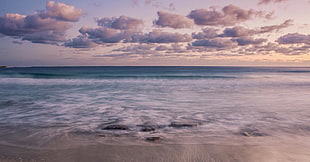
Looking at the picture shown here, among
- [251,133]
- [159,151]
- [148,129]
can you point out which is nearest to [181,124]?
[148,129]

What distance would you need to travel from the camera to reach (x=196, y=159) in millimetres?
4137

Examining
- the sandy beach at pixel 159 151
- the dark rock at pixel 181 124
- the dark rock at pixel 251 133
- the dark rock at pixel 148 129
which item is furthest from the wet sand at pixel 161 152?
the dark rock at pixel 181 124

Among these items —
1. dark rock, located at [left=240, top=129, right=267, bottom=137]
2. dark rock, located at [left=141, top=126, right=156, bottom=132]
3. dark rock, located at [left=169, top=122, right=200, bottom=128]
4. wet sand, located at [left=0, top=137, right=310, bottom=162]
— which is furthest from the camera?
dark rock, located at [left=169, top=122, right=200, bottom=128]

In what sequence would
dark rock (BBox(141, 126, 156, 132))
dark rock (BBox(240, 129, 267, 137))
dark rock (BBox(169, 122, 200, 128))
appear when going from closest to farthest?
1. dark rock (BBox(240, 129, 267, 137))
2. dark rock (BBox(141, 126, 156, 132))
3. dark rock (BBox(169, 122, 200, 128))

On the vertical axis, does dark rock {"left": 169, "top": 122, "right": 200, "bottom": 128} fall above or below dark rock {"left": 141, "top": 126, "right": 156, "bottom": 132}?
below

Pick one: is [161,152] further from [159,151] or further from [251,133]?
[251,133]

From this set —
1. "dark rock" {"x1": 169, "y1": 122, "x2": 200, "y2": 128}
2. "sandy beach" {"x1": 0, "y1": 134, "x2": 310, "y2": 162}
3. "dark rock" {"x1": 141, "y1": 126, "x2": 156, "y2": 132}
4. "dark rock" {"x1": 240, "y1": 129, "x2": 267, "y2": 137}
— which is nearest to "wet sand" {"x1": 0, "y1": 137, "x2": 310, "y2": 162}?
"sandy beach" {"x1": 0, "y1": 134, "x2": 310, "y2": 162}

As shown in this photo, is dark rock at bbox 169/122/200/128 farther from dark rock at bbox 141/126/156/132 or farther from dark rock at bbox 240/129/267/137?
dark rock at bbox 240/129/267/137

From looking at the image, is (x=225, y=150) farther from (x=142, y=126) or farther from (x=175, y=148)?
(x=142, y=126)

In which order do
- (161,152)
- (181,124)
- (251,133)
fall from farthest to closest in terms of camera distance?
(181,124) < (251,133) < (161,152)

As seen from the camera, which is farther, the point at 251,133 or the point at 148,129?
the point at 148,129

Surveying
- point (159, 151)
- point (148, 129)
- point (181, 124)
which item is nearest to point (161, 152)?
point (159, 151)

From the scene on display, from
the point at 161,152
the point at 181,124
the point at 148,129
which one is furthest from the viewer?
the point at 181,124

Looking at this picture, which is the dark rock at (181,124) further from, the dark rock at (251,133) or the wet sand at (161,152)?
the wet sand at (161,152)
